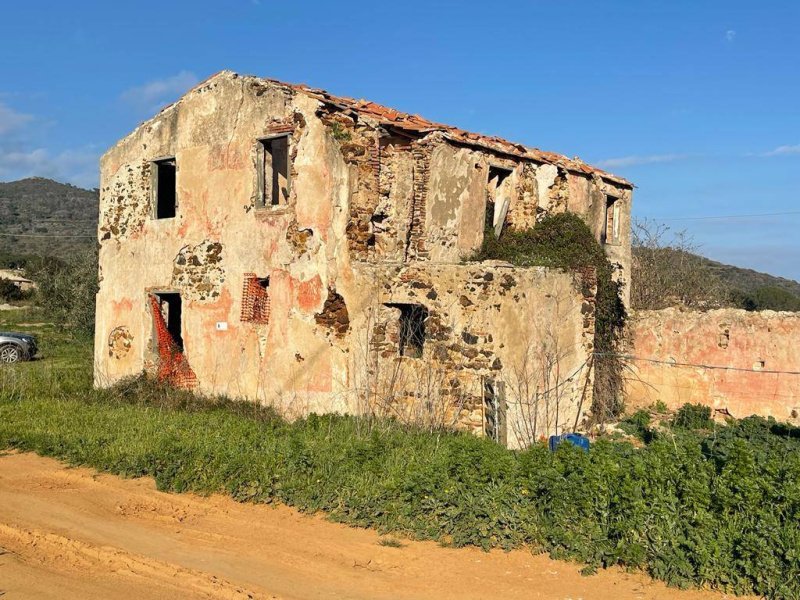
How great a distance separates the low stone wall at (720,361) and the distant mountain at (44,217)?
1864 inches

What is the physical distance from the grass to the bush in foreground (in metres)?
0.01

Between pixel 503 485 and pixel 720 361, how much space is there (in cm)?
1048

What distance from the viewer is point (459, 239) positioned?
48.1 ft

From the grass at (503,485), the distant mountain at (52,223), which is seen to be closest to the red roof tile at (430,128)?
the grass at (503,485)

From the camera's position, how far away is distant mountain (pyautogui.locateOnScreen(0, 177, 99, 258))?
64188mm

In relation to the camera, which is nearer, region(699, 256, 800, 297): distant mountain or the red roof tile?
the red roof tile

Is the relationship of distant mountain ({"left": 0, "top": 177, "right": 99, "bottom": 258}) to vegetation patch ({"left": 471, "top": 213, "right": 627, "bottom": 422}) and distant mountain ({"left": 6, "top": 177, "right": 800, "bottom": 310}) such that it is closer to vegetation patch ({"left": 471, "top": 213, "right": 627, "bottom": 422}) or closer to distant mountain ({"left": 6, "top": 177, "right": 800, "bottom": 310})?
distant mountain ({"left": 6, "top": 177, "right": 800, "bottom": 310})

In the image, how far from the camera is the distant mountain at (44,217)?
64188 mm

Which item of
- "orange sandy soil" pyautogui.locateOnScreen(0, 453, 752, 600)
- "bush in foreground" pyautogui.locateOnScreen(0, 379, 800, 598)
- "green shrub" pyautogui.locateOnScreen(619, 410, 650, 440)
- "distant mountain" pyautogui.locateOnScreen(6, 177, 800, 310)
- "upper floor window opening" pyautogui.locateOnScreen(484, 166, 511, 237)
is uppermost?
"distant mountain" pyautogui.locateOnScreen(6, 177, 800, 310)

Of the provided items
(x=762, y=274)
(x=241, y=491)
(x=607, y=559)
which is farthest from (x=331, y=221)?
(x=762, y=274)

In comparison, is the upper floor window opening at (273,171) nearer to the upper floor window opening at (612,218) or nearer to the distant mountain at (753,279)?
the upper floor window opening at (612,218)

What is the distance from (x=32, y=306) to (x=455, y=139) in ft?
A: 99.4

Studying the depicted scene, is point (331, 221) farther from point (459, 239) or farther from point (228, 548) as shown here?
point (228, 548)

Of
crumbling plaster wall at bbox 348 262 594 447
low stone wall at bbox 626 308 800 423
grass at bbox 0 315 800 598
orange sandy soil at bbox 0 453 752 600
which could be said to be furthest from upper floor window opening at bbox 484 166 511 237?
orange sandy soil at bbox 0 453 752 600
